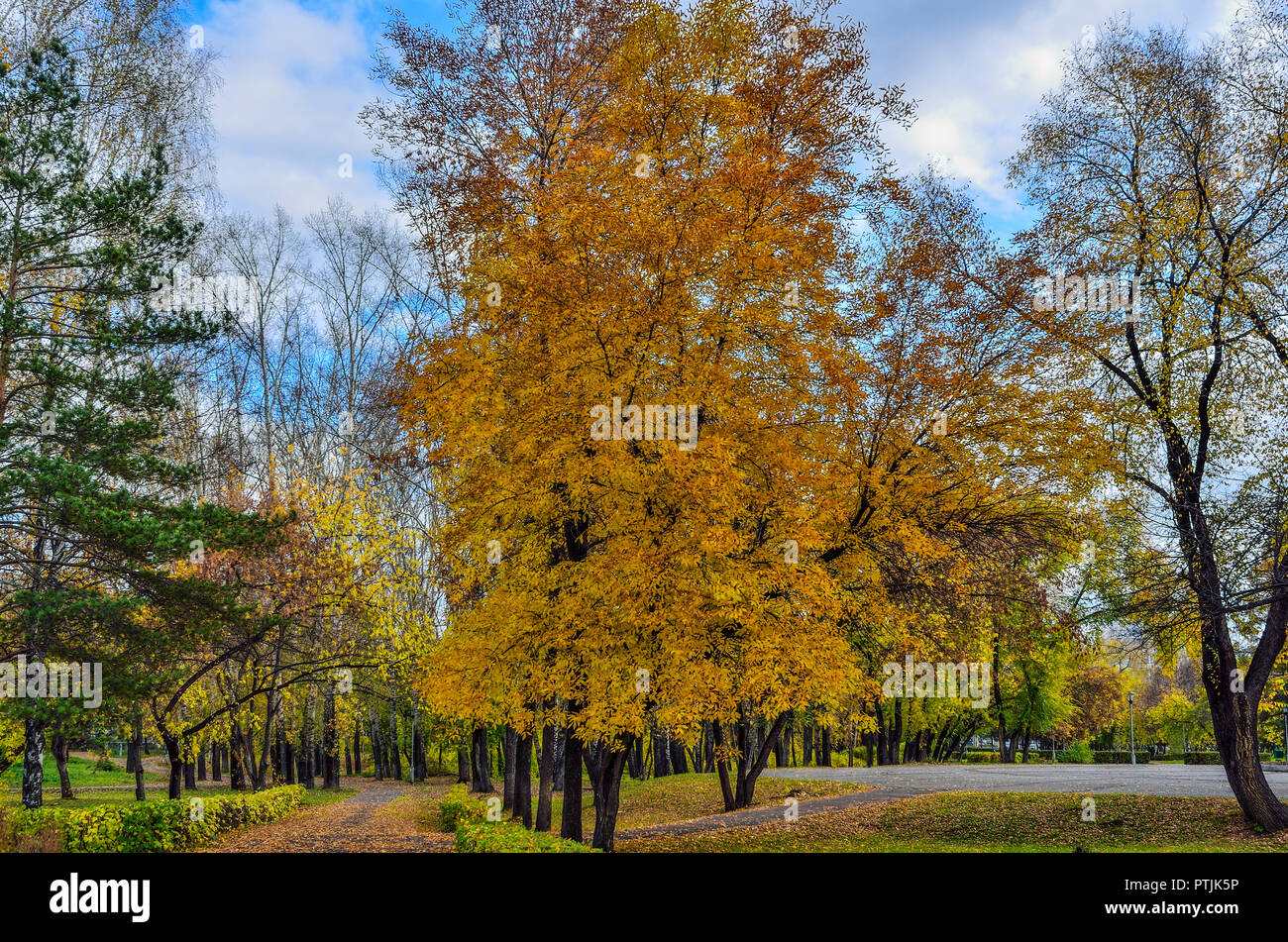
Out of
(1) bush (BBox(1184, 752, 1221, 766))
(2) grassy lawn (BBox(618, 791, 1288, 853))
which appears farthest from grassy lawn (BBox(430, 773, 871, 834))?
(1) bush (BBox(1184, 752, 1221, 766))

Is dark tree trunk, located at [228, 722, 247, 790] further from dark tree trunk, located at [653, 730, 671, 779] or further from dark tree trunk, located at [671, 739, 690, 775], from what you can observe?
dark tree trunk, located at [671, 739, 690, 775]

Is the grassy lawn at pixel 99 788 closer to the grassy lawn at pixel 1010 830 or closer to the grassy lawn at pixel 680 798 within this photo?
the grassy lawn at pixel 680 798

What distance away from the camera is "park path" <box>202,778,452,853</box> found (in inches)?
574

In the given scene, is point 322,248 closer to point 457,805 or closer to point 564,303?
point 457,805

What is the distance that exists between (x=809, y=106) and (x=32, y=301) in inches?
503

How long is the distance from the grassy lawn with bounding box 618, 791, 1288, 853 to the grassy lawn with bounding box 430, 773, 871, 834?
4227 millimetres

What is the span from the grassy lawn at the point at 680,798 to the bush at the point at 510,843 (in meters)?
9.90

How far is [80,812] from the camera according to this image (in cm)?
1314

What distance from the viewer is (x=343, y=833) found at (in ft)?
56.9

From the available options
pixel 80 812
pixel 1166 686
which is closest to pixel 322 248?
pixel 80 812

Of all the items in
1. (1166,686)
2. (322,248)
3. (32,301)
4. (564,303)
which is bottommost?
(1166,686)

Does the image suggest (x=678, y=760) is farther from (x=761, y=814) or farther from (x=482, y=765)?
(x=761, y=814)

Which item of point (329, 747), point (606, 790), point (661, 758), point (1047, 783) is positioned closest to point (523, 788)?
point (606, 790)

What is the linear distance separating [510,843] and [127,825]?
8710 millimetres
